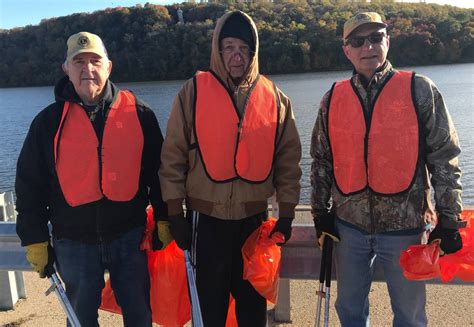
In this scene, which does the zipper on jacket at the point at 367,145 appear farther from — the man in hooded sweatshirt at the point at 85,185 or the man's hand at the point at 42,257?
the man's hand at the point at 42,257

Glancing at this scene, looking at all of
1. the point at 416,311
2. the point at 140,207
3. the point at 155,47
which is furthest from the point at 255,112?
the point at 155,47

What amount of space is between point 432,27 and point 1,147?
48.1m

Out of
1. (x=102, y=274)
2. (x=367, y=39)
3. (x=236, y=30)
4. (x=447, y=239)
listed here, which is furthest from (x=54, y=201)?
(x=447, y=239)

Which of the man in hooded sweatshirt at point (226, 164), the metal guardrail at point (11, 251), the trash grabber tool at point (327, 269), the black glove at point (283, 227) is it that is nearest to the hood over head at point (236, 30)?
the man in hooded sweatshirt at point (226, 164)

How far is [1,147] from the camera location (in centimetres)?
2033

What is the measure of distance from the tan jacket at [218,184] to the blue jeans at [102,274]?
369 millimetres

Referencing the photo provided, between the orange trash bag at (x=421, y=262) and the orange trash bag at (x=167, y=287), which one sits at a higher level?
the orange trash bag at (x=421, y=262)

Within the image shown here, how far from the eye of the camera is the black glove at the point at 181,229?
2.66m

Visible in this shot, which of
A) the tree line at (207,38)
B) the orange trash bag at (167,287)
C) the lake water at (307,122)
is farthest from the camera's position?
the tree line at (207,38)

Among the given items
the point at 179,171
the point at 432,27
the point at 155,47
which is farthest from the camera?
the point at 155,47

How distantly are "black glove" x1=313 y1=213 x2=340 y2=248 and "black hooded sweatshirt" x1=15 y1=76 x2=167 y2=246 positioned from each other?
1084mm

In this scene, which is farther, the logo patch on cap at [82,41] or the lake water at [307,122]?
the lake water at [307,122]

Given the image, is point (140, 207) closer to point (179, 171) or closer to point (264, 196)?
point (179, 171)

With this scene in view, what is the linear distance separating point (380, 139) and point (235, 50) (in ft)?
3.18
